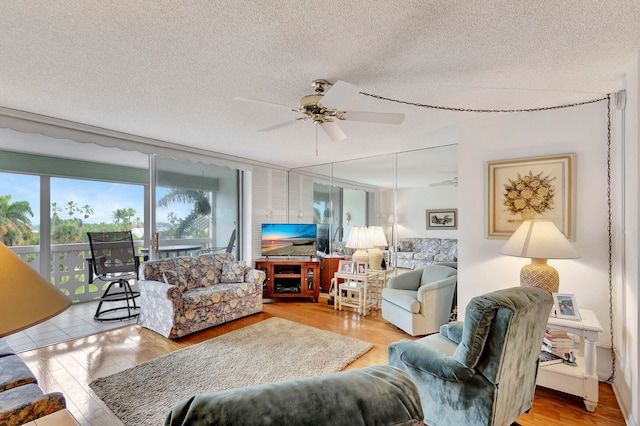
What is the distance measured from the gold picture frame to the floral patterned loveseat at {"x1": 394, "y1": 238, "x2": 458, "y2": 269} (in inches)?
50.6

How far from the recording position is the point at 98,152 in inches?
193

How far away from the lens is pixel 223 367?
2.73m

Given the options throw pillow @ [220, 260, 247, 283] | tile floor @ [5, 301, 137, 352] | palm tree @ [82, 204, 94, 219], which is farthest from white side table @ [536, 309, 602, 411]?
palm tree @ [82, 204, 94, 219]

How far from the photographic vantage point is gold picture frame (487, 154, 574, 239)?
268 cm

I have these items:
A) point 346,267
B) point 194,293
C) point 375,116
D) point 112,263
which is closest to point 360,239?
point 346,267

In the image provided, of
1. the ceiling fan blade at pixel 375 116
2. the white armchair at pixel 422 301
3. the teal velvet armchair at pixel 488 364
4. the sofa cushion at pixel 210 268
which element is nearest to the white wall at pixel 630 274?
the teal velvet armchair at pixel 488 364

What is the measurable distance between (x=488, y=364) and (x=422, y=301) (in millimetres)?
1882

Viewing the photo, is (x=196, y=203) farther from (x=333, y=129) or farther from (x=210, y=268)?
(x=333, y=129)

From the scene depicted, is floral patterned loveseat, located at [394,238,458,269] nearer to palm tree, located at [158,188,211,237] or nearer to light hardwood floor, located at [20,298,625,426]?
light hardwood floor, located at [20,298,625,426]

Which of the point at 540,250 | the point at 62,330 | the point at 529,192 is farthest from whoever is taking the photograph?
the point at 62,330

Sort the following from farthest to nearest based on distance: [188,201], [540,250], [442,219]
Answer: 1. [188,201]
2. [442,219]
3. [540,250]

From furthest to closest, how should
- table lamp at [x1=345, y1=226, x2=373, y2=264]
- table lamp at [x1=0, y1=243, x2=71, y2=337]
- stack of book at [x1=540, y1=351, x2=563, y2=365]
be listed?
table lamp at [x1=345, y1=226, x2=373, y2=264] < stack of book at [x1=540, y1=351, x2=563, y2=365] < table lamp at [x1=0, y1=243, x2=71, y2=337]

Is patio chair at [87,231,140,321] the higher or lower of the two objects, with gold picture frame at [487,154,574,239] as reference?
lower

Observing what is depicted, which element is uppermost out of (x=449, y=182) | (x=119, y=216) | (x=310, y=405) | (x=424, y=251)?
(x=449, y=182)
